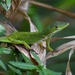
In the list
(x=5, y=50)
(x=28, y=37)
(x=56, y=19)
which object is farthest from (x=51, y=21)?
(x=5, y=50)

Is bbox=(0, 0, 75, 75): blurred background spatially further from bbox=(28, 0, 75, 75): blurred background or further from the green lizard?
the green lizard

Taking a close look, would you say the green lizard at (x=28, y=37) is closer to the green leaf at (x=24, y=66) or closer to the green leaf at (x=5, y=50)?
the green leaf at (x=5, y=50)

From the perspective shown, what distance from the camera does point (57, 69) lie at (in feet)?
10.2

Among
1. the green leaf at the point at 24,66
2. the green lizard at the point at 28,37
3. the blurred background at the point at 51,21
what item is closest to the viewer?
the green leaf at the point at 24,66

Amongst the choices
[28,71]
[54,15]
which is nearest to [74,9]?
[54,15]

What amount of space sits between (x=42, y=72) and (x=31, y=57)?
8.2 inches

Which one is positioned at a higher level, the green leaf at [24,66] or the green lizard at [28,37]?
the green lizard at [28,37]

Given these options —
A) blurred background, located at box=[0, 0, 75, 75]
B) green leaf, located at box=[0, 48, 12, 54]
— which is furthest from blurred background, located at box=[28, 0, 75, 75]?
green leaf, located at box=[0, 48, 12, 54]

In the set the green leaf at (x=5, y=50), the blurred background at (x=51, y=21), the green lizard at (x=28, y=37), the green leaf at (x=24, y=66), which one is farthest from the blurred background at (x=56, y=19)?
the green leaf at (x=24, y=66)

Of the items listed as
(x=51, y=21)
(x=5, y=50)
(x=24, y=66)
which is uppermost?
(x=51, y=21)

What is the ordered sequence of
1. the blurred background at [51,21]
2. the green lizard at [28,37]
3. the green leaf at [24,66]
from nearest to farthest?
the green leaf at [24,66]
the green lizard at [28,37]
the blurred background at [51,21]

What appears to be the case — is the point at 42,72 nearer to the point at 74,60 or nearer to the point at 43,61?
the point at 43,61

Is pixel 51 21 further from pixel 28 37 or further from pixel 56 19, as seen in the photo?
pixel 28 37

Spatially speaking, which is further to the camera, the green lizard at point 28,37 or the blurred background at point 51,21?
the blurred background at point 51,21
